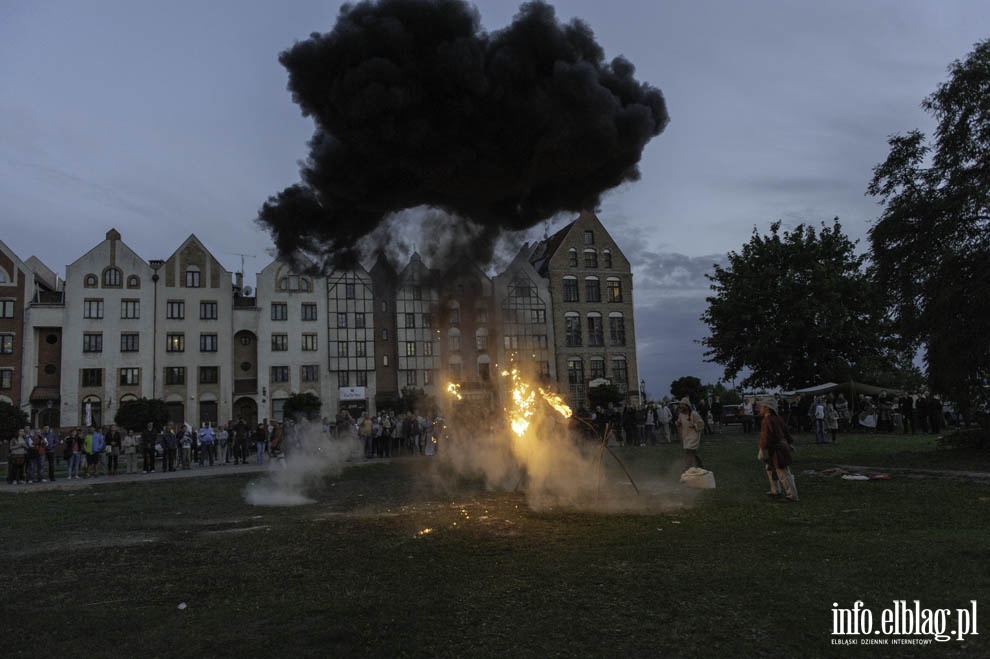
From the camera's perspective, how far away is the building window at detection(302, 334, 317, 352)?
57.7m

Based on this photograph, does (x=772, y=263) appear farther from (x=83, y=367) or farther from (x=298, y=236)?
(x=83, y=367)

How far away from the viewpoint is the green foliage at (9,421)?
37.4 meters

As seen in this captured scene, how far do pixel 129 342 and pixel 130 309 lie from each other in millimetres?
2691

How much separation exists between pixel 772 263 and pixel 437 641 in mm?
40547

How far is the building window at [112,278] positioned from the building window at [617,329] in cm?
4267

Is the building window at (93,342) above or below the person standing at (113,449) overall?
above

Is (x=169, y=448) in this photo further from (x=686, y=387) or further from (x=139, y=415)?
(x=686, y=387)

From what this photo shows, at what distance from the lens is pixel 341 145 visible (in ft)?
45.8

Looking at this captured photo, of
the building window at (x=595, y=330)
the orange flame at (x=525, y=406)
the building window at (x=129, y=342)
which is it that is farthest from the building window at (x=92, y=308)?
the orange flame at (x=525, y=406)

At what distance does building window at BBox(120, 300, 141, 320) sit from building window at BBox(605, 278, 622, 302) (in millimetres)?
40958

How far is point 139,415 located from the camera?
44.1 metres

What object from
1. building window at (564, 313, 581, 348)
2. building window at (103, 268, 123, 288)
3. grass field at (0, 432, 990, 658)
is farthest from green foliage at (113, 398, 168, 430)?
building window at (564, 313, 581, 348)

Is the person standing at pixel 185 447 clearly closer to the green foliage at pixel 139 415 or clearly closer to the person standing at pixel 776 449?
the green foliage at pixel 139 415

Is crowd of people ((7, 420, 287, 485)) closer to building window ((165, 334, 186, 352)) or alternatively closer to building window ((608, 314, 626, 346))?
building window ((165, 334, 186, 352))
